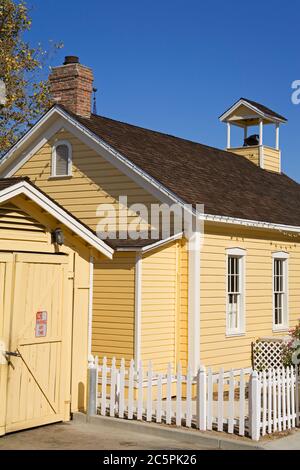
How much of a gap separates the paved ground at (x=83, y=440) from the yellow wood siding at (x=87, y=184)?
570 centimetres

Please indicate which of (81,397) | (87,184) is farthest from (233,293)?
(81,397)

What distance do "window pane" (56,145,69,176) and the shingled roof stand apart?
913mm

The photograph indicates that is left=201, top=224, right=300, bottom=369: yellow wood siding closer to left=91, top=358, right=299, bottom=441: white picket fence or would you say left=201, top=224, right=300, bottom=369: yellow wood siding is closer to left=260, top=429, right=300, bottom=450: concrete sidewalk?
left=91, top=358, right=299, bottom=441: white picket fence

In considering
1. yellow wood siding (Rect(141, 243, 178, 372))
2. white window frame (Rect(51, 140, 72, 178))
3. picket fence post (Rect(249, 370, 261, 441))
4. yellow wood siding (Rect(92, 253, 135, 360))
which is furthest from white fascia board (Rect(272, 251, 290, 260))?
picket fence post (Rect(249, 370, 261, 441))

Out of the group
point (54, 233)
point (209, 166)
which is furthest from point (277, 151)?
point (54, 233)

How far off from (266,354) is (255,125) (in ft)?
35.3

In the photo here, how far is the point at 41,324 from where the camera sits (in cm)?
1100

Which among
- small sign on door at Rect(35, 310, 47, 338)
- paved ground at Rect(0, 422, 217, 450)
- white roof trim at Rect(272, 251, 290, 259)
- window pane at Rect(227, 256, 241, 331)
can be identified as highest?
white roof trim at Rect(272, 251, 290, 259)

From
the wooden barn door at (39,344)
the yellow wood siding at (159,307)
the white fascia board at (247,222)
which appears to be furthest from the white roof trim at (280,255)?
the wooden barn door at (39,344)

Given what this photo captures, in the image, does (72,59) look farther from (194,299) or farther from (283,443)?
(283,443)

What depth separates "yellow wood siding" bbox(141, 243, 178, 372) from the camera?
14023 mm

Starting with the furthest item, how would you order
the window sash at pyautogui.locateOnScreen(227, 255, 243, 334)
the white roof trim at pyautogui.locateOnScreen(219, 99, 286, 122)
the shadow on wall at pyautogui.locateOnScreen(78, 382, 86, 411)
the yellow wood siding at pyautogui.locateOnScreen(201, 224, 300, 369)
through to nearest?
1. the white roof trim at pyautogui.locateOnScreen(219, 99, 286, 122)
2. the window sash at pyautogui.locateOnScreen(227, 255, 243, 334)
3. the yellow wood siding at pyautogui.locateOnScreen(201, 224, 300, 369)
4. the shadow on wall at pyautogui.locateOnScreen(78, 382, 86, 411)

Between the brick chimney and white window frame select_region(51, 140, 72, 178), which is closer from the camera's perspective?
white window frame select_region(51, 140, 72, 178)

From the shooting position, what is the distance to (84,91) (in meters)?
17.8
